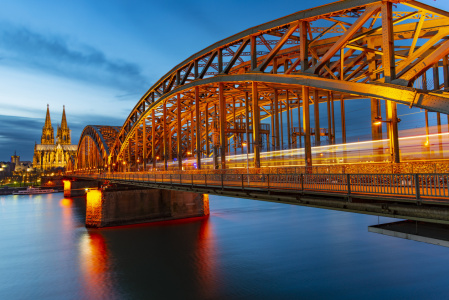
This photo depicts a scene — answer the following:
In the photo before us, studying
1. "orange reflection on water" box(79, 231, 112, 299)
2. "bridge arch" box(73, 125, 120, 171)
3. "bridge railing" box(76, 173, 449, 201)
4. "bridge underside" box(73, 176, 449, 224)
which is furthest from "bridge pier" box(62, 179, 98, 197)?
"bridge underside" box(73, 176, 449, 224)

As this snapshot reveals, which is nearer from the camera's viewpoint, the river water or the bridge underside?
the bridge underside

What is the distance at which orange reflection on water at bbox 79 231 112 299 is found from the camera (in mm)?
24172

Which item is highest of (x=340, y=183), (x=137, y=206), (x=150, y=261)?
(x=340, y=183)

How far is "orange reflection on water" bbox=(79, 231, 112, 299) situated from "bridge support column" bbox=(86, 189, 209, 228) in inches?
164

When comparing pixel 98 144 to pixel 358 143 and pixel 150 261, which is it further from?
pixel 358 143

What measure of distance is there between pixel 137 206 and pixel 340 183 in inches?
1431

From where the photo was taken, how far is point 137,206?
4688cm

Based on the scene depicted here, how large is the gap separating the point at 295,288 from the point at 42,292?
53.7 feet

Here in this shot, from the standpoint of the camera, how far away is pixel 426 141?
20.8 m

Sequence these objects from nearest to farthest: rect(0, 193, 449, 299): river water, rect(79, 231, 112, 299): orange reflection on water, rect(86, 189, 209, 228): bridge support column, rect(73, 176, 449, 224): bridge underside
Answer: rect(73, 176, 449, 224): bridge underside → rect(0, 193, 449, 299): river water → rect(79, 231, 112, 299): orange reflection on water → rect(86, 189, 209, 228): bridge support column

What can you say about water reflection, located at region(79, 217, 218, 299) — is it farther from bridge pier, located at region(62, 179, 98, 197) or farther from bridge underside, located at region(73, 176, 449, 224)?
bridge pier, located at region(62, 179, 98, 197)

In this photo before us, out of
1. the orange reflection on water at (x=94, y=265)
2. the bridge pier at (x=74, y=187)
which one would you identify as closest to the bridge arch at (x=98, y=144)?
the bridge pier at (x=74, y=187)

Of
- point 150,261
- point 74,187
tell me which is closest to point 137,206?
point 150,261

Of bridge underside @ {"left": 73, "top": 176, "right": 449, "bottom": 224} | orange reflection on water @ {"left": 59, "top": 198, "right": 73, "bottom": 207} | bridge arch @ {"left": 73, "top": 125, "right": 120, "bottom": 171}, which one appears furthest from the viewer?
bridge arch @ {"left": 73, "top": 125, "right": 120, "bottom": 171}
